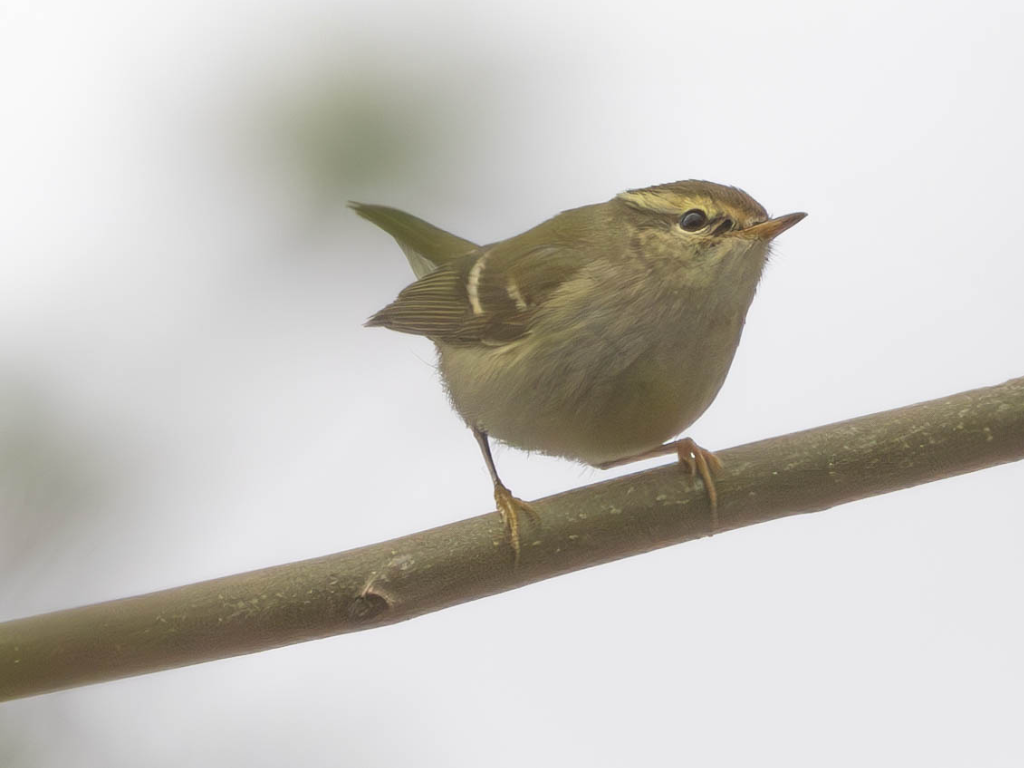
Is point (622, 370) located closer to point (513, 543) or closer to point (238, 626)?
point (513, 543)

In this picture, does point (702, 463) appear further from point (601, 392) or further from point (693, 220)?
point (693, 220)

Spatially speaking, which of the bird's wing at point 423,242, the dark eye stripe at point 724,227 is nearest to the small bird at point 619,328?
the dark eye stripe at point 724,227

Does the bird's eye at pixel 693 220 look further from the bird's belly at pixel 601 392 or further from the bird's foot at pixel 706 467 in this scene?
the bird's foot at pixel 706 467

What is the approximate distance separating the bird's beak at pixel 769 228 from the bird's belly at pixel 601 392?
0.52ft

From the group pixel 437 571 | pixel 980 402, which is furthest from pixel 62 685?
pixel 980 402

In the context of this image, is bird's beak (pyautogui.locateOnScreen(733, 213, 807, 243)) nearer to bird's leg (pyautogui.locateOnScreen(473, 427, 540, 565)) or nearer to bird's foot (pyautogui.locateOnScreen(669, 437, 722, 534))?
bird's foot (pyautogui.locateOnScreen(669, 437, 722, 534))

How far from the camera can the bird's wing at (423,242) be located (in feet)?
5.98

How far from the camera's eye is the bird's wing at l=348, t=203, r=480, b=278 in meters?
1.82

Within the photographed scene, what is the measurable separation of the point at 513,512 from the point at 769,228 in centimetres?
50

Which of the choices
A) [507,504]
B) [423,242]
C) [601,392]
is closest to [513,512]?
[507,504]

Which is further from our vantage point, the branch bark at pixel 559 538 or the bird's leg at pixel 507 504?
the bird's leg at pixel 507 504

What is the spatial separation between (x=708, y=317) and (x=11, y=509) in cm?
91

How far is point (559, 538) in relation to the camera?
50.6 inches

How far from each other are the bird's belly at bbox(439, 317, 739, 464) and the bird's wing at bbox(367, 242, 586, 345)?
0.07m
